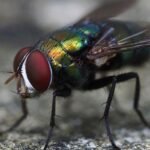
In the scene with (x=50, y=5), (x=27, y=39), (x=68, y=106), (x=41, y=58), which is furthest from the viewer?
(x=50, y=5)

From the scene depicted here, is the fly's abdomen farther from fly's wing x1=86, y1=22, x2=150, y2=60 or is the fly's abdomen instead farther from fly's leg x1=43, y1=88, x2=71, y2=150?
fly's leg x1=43, y1=88, x2=71, y2=150

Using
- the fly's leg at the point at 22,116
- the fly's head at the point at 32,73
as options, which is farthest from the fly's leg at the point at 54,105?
the fly's leg at the point at 22,116

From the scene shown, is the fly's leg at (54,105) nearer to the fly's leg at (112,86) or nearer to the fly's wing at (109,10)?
the fly's leg at (112,86)

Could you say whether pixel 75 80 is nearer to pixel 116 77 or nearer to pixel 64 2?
pixel 116 77

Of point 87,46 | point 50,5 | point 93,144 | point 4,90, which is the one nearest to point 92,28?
point 87,46

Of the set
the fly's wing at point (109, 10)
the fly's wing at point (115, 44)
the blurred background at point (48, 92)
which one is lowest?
the blurred background at point (48, 92)

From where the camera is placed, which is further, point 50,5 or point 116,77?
point 50,5
